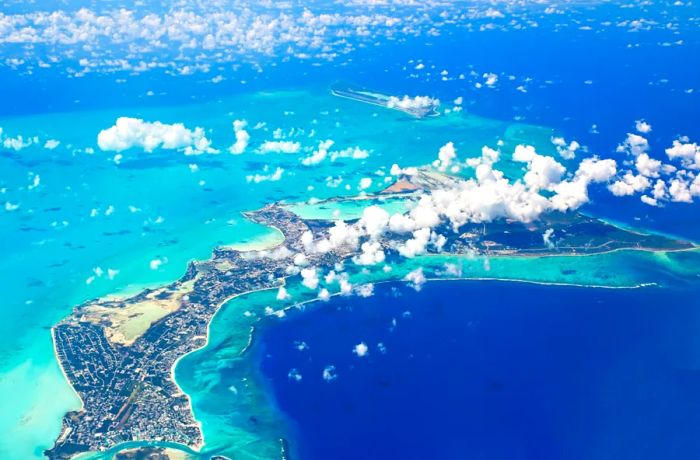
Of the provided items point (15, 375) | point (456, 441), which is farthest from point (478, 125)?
point (15, 375)

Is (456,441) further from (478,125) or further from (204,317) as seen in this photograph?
(478,125)

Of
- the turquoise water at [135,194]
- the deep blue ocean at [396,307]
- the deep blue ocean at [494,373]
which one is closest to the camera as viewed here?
the deep blue ocean at [494,373]

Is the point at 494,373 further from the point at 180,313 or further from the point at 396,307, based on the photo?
the point at 180,313

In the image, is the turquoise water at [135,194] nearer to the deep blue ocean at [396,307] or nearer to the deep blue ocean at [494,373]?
the deep blue ocean at [396,307]

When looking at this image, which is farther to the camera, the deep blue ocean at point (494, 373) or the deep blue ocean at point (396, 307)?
the deep blue ocean at point (396, 307)

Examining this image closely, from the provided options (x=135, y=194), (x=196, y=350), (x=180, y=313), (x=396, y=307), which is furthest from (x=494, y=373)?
(x=135, y=194)

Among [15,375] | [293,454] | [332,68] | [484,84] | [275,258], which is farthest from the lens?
[332,68]

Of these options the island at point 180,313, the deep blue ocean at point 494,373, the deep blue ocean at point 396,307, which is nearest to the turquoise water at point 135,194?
the deep blue ocean at point 396,307
